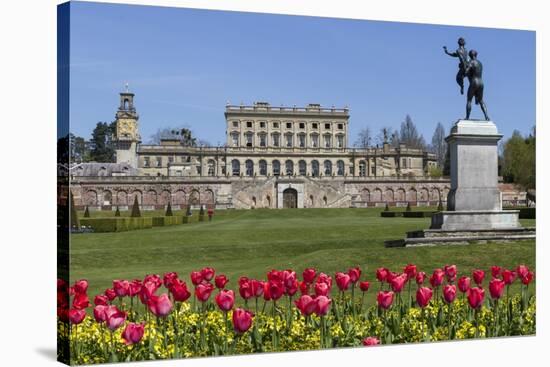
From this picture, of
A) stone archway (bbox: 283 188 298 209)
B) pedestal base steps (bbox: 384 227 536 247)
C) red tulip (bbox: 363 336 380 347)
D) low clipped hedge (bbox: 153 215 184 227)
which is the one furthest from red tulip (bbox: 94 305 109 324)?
stone archway (bbox: 283 188 298 209)

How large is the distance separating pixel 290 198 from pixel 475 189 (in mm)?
40937

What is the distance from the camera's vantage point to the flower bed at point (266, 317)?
7.02m

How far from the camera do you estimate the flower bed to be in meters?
7.02

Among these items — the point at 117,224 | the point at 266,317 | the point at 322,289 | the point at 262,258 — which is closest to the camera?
the point at 322,289

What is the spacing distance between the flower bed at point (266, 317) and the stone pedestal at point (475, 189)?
359cm

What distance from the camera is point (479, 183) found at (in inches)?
510

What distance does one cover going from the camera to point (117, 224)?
21.3 metres

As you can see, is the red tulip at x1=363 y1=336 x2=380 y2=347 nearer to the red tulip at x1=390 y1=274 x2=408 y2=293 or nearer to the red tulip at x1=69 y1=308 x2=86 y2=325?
the red tulip at x1=390 y1=274 x2=408 y2=293

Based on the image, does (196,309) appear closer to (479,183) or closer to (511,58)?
(511,58)

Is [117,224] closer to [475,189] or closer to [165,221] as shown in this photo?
[165,221]

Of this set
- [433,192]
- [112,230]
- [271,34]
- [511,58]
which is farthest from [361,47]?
[433,192]

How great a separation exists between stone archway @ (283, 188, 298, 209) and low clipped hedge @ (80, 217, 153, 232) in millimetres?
28814

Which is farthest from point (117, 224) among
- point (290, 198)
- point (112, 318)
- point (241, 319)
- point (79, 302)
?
point (290, 198)

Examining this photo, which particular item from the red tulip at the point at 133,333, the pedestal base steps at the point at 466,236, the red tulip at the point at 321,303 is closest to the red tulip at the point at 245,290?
the red tulip at the point at 321,303
